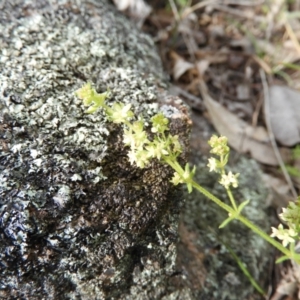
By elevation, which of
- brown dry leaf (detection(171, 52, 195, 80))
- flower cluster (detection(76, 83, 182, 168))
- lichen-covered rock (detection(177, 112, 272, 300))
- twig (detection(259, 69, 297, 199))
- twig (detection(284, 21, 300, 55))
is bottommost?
lichen-covered rock (detection(177, 112, 272, 300))

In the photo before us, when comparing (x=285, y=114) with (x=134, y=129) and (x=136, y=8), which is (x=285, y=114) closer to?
(x=136, y=8)

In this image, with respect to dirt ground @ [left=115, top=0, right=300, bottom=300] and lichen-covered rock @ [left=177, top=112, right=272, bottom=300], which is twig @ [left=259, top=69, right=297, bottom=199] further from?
lichen-covered rock @ [left=177, top=112, right=272, bottom=300]

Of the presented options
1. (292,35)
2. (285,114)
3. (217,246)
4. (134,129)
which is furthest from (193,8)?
(134,129)

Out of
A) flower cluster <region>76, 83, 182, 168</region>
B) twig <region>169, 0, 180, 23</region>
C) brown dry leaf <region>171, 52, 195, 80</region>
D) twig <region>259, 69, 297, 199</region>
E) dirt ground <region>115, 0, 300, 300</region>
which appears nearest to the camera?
flower cluster <region>76, 83, 182, 168</region>

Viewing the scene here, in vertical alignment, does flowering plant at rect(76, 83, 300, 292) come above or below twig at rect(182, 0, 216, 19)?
above

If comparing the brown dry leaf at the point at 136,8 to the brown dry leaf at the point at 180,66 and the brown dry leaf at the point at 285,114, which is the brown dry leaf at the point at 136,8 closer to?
the brown dry leaf at the point at 180,66

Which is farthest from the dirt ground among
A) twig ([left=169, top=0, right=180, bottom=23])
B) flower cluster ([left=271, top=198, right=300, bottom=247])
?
flower cluster ([left=271, top=198, right=300, bottom=247])

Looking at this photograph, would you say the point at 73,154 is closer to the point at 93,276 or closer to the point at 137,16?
the point at 93,276
